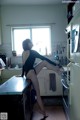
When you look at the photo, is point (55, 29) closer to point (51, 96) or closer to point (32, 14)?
point (32, 14)

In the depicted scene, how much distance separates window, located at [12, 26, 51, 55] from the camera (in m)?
4.94

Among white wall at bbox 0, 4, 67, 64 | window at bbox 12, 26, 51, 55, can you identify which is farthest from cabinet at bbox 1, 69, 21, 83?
white wall at bbox 0, 4, 67, 64

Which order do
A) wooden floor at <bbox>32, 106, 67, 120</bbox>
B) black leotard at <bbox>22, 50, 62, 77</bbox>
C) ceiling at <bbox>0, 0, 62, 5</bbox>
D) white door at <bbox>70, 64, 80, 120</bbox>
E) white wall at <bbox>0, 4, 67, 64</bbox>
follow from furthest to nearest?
white wall at <bbox>0, 4, 67, 64</bbox>
ceiling at <bbox>0, 0, 62, 5</bbox>
wooden floor at <bbox>32, 106, 67, 120</bbox>
black leotard at <bbox>22, 50, 62, 77</bbox>
white door at <bbox>70, 64, 80, 120</bbox>

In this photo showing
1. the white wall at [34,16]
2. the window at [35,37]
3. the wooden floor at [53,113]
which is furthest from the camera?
the window at [35,37]

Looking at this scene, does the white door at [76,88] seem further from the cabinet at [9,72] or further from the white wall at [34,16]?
the white wall at [34,16]

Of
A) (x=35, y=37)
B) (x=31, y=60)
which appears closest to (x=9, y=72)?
(x=35, y=37)

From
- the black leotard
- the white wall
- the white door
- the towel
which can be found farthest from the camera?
the white wall

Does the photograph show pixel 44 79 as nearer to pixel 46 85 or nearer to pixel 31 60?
pixel 46 85

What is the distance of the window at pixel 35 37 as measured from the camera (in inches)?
194

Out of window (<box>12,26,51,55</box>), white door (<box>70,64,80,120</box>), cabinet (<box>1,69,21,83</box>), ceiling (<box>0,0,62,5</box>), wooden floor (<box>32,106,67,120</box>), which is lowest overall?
wooden floor (<box>32,106,67,120</box>)

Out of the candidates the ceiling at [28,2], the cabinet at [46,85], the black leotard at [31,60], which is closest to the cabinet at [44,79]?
the cabinet at [46,85]

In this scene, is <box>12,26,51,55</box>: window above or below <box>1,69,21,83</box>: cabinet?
above

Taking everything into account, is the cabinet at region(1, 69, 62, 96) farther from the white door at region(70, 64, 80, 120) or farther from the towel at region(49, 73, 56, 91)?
the white door at region(70, 64, 80, 120)

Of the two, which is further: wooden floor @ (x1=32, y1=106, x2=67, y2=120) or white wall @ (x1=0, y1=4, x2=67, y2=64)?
white wall @ (x1=0, y1=4, x2=67, y2=64)
